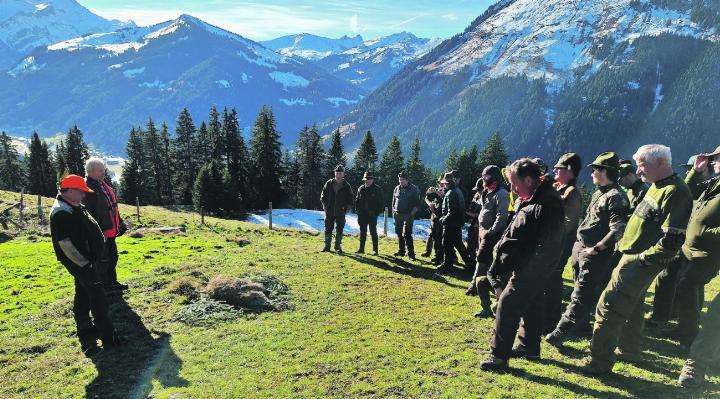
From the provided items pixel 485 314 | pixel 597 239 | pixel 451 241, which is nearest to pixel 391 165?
pixel 451 241

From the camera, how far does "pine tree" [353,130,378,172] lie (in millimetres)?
65125

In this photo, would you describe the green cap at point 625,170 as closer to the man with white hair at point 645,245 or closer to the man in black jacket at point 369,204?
the man with white hair at point 645,245

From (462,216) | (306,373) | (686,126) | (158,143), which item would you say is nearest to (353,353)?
(306,373)

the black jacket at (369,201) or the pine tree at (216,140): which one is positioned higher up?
the pine tree at (216,140)

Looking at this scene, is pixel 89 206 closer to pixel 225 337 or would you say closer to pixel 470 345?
pixel 225 337

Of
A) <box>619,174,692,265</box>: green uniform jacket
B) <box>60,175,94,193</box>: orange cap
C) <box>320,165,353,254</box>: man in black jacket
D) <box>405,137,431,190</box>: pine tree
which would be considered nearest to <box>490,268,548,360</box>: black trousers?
<box>619,174,692,265</box>: green uniform jacket

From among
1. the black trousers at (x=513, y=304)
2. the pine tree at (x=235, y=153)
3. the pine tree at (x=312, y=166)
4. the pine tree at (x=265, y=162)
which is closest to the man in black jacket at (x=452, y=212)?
the black trousers at (x=513, y=304)

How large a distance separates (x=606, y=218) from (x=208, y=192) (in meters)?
46.1

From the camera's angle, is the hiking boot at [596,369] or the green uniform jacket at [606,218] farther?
the green uniform jacket at [606,218]

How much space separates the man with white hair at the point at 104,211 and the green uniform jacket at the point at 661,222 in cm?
900

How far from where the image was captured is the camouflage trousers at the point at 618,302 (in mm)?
5109

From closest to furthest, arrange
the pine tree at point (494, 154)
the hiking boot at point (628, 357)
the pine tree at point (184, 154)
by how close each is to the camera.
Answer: the hiking boot at point (628, 357) < the pine tree at point (184, 154) < the pine tree at point (494, 154)

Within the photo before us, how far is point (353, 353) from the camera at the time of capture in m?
6.23

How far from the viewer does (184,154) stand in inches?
2479
